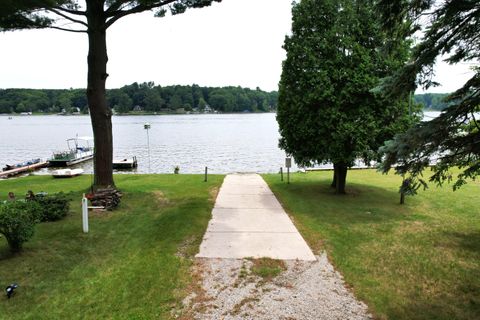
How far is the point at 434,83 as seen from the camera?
6332 millimetres

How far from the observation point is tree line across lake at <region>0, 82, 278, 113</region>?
550ft

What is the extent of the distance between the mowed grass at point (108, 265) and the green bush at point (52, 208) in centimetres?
28

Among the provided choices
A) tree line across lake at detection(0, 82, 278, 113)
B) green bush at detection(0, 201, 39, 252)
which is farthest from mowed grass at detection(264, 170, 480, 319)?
tree line across lake at detection(0, 82, 278, 113)

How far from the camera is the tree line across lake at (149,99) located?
168 meters

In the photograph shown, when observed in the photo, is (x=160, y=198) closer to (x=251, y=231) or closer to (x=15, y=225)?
(x=251, y=231)

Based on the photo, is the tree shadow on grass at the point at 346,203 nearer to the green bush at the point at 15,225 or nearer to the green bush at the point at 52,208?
the green bush at the point at 52,208

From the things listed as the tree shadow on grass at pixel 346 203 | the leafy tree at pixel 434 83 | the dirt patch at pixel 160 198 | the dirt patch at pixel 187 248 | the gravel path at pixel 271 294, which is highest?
the leafy tree at pixel 434 83

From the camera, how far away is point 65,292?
20.5ft

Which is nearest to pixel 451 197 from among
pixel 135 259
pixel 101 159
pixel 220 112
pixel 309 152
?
pixel 309 152

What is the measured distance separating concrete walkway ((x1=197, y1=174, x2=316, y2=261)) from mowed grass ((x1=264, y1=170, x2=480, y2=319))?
0.47 meters

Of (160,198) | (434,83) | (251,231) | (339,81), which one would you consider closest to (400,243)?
(251,231)

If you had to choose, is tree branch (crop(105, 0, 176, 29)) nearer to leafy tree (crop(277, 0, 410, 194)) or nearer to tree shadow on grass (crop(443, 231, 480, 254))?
leafy tree (crop(277, 0, 410, 194))

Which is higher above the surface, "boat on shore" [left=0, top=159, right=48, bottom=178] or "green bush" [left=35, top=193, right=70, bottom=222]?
"green bush" [left=35, top=193, right=70, bottom=222]

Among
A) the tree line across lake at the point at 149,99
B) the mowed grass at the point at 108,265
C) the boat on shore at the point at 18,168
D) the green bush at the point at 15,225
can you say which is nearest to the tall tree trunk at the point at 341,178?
the mowed grass at the point at 108,265
